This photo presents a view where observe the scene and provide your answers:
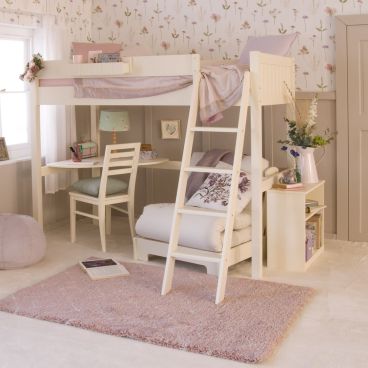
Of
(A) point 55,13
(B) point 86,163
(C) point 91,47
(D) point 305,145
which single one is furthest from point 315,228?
(A) point 55,13

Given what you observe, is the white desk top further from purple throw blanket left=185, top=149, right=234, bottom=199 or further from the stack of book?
the stack of book

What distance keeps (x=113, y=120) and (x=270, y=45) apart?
148 cm

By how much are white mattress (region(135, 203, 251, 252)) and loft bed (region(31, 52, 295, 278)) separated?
0.15 m

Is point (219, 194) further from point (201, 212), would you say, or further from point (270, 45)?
point (270, 45)

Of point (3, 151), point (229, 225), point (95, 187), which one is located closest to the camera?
point (229, 225)

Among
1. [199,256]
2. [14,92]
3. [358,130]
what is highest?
[14,92]

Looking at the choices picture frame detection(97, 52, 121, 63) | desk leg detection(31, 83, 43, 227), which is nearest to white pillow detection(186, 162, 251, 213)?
picture frame detection(97, 52, 121, 63)

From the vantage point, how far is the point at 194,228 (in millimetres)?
4473

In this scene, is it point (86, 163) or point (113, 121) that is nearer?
point (86, 163)

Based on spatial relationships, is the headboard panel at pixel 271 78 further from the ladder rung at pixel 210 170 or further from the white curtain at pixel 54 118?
the white curtain at pixel 54 118

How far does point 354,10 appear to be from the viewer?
5203 millimetres

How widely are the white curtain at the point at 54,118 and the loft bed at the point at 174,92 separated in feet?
1.18

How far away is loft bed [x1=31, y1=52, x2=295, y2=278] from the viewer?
435 centimetres

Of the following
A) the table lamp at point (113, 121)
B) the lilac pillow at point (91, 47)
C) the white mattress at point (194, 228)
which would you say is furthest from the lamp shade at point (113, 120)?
the white mattress at point (194, 228)
